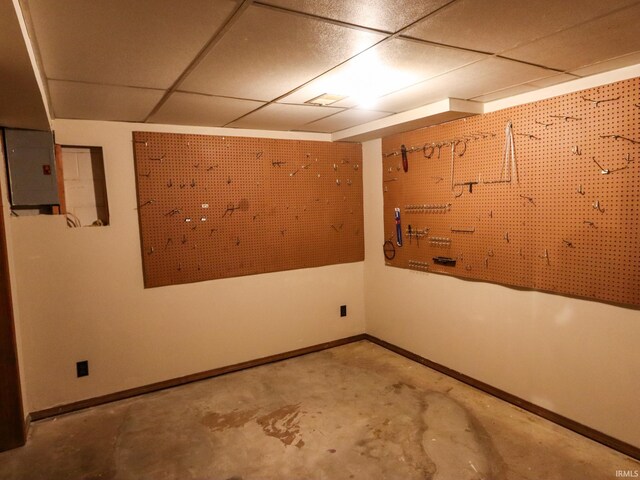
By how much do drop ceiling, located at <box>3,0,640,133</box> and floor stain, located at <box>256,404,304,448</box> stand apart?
7.30 ft

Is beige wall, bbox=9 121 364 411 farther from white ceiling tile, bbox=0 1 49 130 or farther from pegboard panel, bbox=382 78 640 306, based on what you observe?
pegboard panel, bbox=382 78 640 306

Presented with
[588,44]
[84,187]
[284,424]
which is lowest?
[284,424]

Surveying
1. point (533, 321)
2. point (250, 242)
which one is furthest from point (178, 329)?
point (533, 321)

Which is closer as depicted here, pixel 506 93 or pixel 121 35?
pixel 121 35

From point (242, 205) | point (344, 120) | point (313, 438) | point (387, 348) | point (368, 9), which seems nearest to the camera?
point (368, 9)

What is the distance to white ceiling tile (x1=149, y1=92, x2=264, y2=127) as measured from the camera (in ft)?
8.15

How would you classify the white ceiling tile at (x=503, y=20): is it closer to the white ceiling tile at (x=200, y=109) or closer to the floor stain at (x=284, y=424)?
the white ceiling tile at (x=200, y=109)

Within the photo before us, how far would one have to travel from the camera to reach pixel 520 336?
279 centimetres

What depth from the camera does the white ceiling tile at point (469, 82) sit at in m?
2.09

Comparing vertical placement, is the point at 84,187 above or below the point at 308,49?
below

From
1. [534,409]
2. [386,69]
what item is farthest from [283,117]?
[534,409]

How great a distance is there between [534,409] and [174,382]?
284 centimetres

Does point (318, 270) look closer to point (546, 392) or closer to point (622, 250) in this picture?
point (546, 392)

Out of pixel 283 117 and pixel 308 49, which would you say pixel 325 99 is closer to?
pixel 283 117
